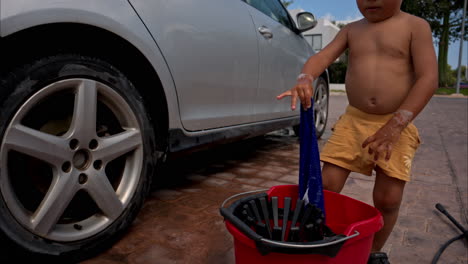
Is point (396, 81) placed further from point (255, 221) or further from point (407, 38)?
point (255, 221)

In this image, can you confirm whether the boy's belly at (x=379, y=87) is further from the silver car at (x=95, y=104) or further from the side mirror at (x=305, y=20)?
the side mirror at (x=305, y=20)

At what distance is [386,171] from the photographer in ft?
4.97

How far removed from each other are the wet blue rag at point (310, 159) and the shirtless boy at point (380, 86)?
178mm

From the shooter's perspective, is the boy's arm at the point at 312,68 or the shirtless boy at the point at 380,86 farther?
the shirtless boy at the point at 380,86

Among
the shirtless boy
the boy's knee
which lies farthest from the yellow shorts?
the boy's knee

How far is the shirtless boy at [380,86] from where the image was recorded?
4.68 ft

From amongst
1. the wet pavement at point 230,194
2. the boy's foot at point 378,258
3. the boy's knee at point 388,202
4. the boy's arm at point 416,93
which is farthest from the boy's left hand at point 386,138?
the wet pavement at point 230,194

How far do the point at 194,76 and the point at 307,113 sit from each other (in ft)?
3.62

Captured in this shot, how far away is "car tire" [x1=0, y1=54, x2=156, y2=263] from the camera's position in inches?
54.7

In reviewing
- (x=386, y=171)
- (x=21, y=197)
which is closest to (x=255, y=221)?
(x=386, y=171)

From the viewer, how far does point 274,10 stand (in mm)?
3631

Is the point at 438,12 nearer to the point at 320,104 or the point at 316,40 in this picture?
the point at 316,40

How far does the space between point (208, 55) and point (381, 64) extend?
109 cm

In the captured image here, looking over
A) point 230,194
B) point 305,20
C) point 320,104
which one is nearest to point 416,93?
point 230,194
